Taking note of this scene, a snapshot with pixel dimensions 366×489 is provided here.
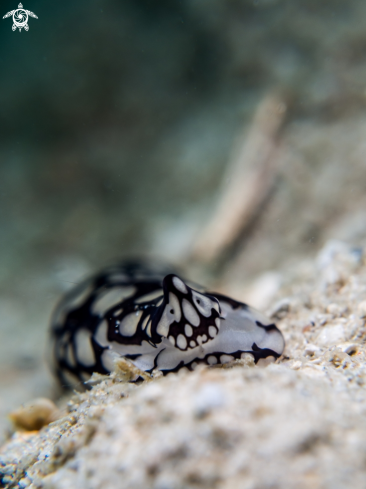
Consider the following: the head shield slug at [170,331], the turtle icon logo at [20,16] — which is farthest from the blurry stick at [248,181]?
the turtle icon logo at [20,16]

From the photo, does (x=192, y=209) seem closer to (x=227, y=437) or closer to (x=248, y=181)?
(x=248, y=181)

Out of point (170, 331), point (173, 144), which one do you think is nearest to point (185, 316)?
point (170, 331)

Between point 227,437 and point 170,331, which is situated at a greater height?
point 170,331

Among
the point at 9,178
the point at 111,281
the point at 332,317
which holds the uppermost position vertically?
the point at 9,178

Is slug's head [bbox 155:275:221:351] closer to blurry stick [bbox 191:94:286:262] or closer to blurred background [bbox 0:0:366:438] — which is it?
blurred background [bbox 0:0:366:438]

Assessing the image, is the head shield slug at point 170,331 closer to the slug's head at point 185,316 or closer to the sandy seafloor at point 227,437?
the slug's head at point 185,316

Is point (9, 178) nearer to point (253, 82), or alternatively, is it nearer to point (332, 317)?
point (253, 82)

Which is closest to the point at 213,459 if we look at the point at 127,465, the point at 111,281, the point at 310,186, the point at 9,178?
the point at 127,465
